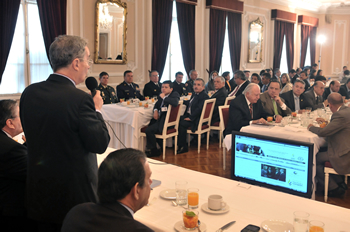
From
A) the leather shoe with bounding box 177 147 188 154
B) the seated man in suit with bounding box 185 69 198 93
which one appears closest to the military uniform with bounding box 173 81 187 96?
the seated man in suit with bounding box 185 69 198 93

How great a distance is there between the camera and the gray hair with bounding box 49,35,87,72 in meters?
1.68

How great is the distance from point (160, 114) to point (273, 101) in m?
1.88

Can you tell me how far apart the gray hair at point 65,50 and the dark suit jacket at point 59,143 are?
7 cm

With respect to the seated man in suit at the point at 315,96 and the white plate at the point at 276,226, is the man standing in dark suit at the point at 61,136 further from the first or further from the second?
the seated man in suit at the point at 315,96

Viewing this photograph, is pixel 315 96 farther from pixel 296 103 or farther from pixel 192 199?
pixel 192 199

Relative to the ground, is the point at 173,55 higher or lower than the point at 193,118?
higher

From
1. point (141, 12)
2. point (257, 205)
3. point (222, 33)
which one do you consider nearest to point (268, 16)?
Result: point (222, 33)

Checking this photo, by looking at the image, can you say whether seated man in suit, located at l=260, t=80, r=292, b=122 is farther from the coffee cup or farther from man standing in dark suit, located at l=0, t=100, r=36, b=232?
man standing in dark suit, located at l=0, t=100, r=36, b=232

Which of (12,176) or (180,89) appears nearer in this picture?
(12,176)

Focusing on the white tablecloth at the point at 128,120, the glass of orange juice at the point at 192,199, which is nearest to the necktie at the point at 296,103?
the white tablecloth at the point at 128,120

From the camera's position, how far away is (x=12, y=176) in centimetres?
204

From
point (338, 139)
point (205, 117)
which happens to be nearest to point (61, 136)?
point (338, 139)

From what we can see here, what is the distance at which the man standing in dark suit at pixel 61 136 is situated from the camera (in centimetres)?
164

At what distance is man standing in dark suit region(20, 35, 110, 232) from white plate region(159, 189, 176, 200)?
0.42 metres
